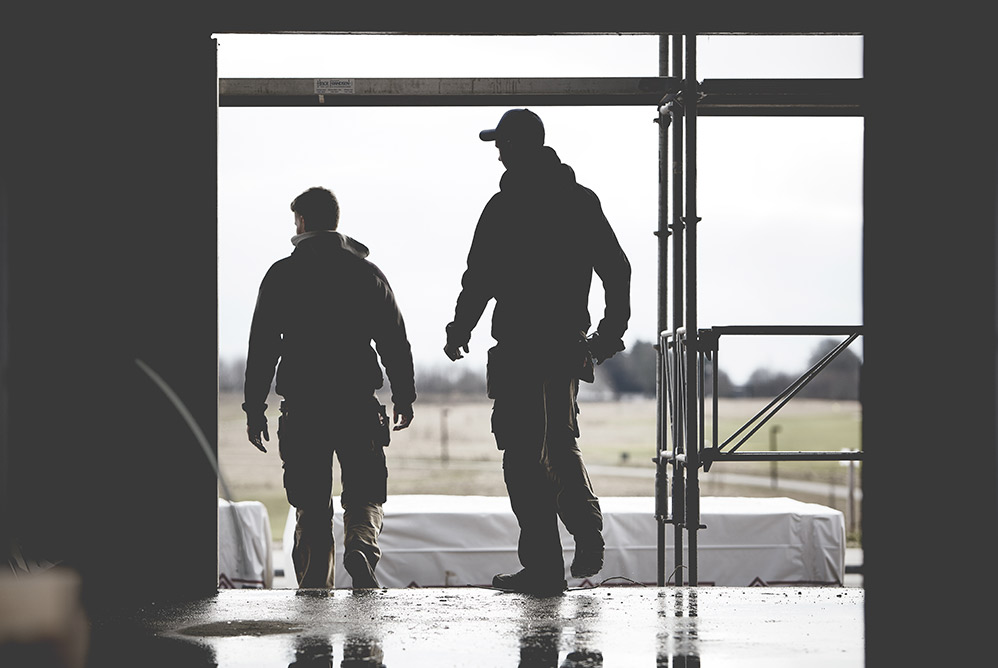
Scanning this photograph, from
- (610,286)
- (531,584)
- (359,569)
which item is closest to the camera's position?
(531,584)

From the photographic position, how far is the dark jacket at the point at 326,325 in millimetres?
5570

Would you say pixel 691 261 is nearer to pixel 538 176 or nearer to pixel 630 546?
pixel 630 546

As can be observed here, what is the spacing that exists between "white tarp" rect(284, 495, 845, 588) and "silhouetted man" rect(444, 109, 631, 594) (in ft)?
11.4

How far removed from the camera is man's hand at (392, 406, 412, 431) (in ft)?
18.5

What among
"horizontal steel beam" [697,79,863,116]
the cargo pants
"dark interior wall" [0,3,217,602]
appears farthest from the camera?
"horizontal steel beam" [697,79,863,116]

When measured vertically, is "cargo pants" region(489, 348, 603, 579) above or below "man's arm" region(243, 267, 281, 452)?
below

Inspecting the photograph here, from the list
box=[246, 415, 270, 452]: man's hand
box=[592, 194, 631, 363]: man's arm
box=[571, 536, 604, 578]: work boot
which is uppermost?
box=[592, 194, 631, 363]: man's arm

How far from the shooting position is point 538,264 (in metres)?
4.89

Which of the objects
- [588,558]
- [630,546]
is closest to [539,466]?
[588,558]

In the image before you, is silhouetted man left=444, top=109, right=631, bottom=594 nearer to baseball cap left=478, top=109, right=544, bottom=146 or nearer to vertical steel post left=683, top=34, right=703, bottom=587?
baseball cap left=478, top=109, right=544, bottom=146

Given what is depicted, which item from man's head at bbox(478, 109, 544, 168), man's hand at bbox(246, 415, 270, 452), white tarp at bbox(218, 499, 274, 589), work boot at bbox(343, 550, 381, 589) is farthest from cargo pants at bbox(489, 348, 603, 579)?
white tarp at bbox(218, 499, 274, 589)

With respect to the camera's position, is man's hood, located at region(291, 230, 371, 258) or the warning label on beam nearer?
man's hood, located at region(291, 230, 371, 258)

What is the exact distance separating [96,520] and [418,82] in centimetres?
359

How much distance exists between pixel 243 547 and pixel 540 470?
407cm
